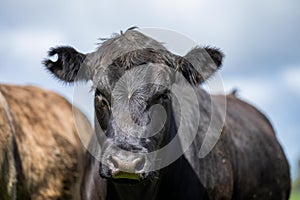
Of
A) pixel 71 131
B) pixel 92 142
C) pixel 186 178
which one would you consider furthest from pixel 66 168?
pixel 186 178

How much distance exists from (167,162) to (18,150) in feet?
9.06

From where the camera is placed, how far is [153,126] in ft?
24.0

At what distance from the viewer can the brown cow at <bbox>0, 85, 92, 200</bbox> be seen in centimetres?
950

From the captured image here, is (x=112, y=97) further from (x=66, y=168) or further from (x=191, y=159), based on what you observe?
(x=66, y=168)

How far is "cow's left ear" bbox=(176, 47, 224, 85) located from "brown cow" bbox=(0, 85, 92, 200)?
2.63 metres

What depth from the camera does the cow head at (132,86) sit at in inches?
271

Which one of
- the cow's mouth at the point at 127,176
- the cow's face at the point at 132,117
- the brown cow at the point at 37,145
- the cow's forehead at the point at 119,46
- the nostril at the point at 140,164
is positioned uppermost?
the cow's forehead at the point at 119,46

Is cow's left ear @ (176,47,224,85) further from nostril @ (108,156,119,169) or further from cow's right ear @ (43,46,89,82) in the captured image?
nostril @ (108,156,119,169)

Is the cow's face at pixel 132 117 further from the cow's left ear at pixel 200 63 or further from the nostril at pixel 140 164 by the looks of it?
the cow's left ear at pixel 200 63

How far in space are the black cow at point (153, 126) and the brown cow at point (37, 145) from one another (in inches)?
50.8

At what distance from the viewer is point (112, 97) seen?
728cm

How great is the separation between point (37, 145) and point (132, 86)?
3617 mm

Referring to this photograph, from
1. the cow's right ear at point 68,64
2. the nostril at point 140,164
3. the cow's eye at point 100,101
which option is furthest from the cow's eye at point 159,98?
the cow's right ear at point 68,64

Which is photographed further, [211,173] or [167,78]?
[211,173]
